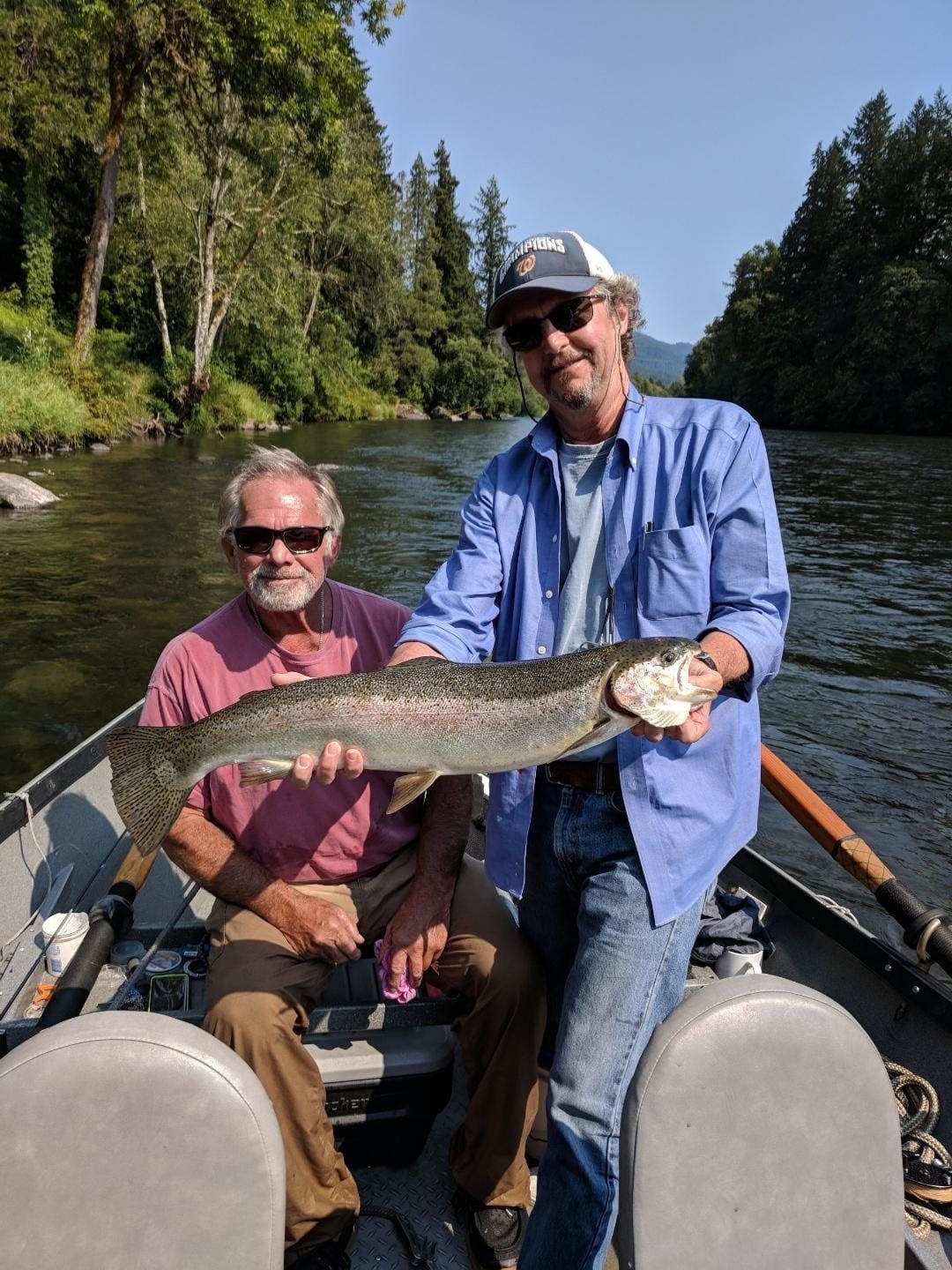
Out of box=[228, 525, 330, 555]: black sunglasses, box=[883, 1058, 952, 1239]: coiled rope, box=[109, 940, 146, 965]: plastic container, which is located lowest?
box=[883, 1058, 952, 1239]: coiled rope

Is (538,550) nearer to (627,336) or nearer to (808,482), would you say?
(627,336)

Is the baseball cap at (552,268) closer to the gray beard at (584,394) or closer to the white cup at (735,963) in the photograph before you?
the gray beard at (584,394)

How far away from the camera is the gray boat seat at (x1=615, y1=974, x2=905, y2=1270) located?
178cm

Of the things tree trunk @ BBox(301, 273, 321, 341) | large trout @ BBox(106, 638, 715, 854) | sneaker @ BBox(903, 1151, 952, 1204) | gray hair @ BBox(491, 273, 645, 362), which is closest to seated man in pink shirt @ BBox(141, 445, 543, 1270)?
large trout @ BBox(106, 638, 715, 854)

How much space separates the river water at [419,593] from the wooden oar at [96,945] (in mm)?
4408

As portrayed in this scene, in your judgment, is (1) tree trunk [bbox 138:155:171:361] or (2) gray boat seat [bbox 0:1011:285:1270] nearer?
(2) gray boat seat [bbox 0:1011:285:1270]

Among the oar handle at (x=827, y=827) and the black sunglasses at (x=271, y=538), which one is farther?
the oar handle at (x=827, y=827)

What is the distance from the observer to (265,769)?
2.80 metres

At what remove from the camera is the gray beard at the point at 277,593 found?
318 centimetres

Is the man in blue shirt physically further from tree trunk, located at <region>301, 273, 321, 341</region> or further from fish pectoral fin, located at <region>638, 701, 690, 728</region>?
tree trunk, located at <region>301, 273, 321, 341</region>

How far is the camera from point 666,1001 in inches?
99.0

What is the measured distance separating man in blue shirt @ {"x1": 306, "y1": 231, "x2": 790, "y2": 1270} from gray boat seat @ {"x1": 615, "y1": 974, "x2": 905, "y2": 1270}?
1.72 feet

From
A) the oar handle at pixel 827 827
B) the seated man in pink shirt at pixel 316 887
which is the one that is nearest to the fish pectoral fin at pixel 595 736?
the seated man in pink shirt at pixel 316 887

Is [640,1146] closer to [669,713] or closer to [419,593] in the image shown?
[669,713]
